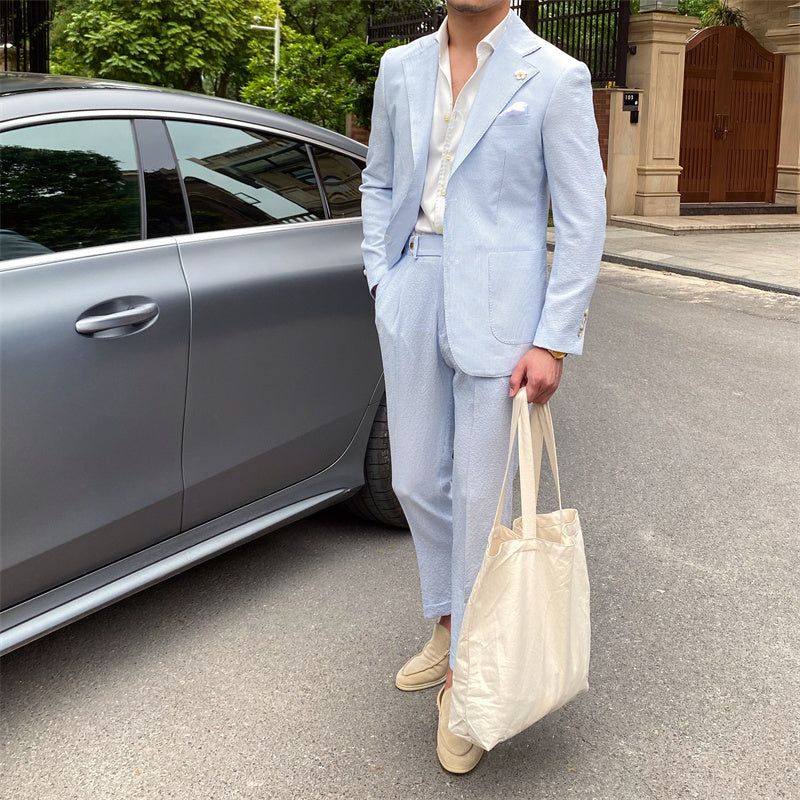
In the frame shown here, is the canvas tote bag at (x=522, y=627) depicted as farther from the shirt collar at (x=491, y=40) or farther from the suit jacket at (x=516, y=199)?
the shirt collar at (x=491, y=40)

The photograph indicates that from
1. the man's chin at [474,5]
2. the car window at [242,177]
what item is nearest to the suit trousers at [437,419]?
the man's chin at [474,5]

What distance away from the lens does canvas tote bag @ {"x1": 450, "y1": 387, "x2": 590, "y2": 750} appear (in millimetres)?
2348

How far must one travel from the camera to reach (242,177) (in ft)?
11.0

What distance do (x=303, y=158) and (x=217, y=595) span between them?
1492mm

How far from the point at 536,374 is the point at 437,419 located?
32 centimetres

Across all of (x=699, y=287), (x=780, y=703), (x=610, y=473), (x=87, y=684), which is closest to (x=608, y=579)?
(x=780, y=703)

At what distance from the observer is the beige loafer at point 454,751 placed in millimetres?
2586

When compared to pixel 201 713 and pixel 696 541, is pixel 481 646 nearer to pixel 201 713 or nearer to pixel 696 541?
pixel 201 713

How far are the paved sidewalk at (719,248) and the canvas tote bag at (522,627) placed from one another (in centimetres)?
917

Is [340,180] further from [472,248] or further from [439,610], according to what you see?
[439,610]

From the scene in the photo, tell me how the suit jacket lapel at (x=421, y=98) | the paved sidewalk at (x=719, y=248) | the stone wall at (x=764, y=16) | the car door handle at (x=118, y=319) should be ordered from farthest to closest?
the stone wall at (x=764, y=16)
the paved sidewalk at (x=719, y=248)
the car door handle at (x=118, y=319)
the suit jacket lapel at (x=421, y=98)

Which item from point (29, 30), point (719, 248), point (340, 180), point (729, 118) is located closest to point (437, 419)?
point (340, 180)

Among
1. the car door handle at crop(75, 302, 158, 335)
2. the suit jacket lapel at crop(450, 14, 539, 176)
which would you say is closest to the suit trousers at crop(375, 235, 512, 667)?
the suit jacket lapel at crop(450, 14, 539, 176)

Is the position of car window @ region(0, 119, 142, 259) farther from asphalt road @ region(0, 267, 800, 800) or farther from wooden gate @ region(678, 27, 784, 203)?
wooden gate @ region(678, 27, 784, 203)
